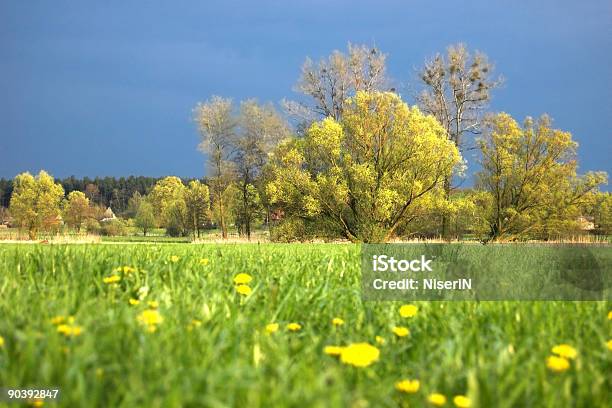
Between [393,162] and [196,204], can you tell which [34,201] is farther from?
[393,162]

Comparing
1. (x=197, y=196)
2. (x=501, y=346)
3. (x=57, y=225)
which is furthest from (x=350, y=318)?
(x=57, y=225)

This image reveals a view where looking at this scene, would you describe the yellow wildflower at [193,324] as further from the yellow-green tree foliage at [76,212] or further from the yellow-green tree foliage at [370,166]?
the yellow-green tree foliage at [76,212]

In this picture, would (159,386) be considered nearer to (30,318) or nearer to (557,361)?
(30,318)

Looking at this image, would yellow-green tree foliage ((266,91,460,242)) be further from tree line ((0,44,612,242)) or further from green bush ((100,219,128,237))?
green bush ((100,219,128,237))

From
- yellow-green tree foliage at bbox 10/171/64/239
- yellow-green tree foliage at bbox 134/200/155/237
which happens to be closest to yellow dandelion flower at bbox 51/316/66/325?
yellow-green tree foliage at bbox 10/171/64/239

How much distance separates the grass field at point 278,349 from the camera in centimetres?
173

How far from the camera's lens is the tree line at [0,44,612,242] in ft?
99.3

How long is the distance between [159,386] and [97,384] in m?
0.21

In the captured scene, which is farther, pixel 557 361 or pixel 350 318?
pixel 350 318

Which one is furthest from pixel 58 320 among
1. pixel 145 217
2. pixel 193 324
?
pixel 145 217

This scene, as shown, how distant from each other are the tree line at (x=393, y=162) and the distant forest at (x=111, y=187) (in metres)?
84.3

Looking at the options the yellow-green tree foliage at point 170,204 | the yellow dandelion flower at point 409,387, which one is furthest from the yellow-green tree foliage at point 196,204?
the yellow dandelion flower at point 409,387

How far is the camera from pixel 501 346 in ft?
8.13

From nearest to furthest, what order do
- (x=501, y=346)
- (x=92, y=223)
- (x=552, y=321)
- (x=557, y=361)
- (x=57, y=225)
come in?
(x=557, y=361) < (x=501, y=346) < (x=552, y=321) < (x=57, y=225) < (x=92, y=223)
